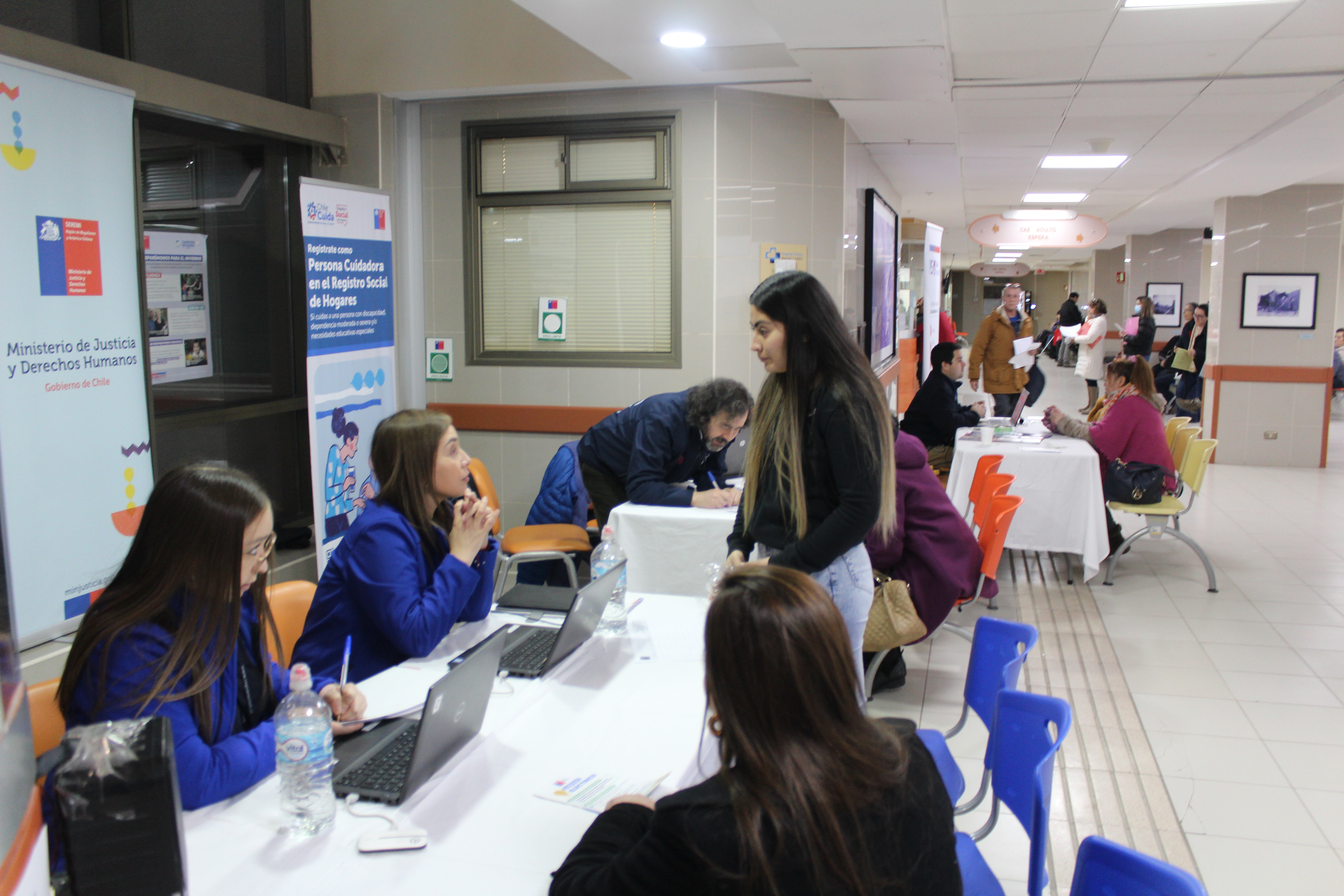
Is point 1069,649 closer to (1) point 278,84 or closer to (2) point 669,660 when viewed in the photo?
(2) point 669,660

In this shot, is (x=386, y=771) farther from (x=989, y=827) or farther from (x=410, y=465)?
(x=989, y=827)

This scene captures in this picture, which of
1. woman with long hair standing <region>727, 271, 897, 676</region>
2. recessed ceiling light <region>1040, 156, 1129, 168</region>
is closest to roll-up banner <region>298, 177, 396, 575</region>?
woman with long hair standing <region>727, 271, 897, 676</region>

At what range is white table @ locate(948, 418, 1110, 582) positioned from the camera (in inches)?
213

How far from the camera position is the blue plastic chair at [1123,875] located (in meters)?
1.25

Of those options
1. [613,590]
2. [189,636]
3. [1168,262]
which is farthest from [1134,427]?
[1168,262]

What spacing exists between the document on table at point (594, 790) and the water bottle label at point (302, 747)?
368 millimetres

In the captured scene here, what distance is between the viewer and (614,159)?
5.43 m

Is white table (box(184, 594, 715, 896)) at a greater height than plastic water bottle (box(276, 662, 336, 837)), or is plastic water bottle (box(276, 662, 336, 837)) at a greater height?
plastic water bottle (box(276, 662, 336, 837))

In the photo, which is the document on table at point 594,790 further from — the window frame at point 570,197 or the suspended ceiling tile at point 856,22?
the window frame at point 570,197

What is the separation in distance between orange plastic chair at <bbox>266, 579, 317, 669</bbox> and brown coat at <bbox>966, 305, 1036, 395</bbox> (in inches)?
287

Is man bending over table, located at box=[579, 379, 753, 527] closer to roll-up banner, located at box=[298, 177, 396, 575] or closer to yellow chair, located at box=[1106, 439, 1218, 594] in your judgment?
roll-up banner, located at box=[298, 177, 396, 575]

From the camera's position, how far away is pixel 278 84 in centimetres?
532

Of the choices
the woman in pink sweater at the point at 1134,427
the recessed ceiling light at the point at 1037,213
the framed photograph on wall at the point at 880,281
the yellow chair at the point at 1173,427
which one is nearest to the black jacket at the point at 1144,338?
the recessed ceiling light at the point at 1037,213

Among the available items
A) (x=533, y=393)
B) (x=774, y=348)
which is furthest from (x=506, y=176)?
(x=774, y=348)
